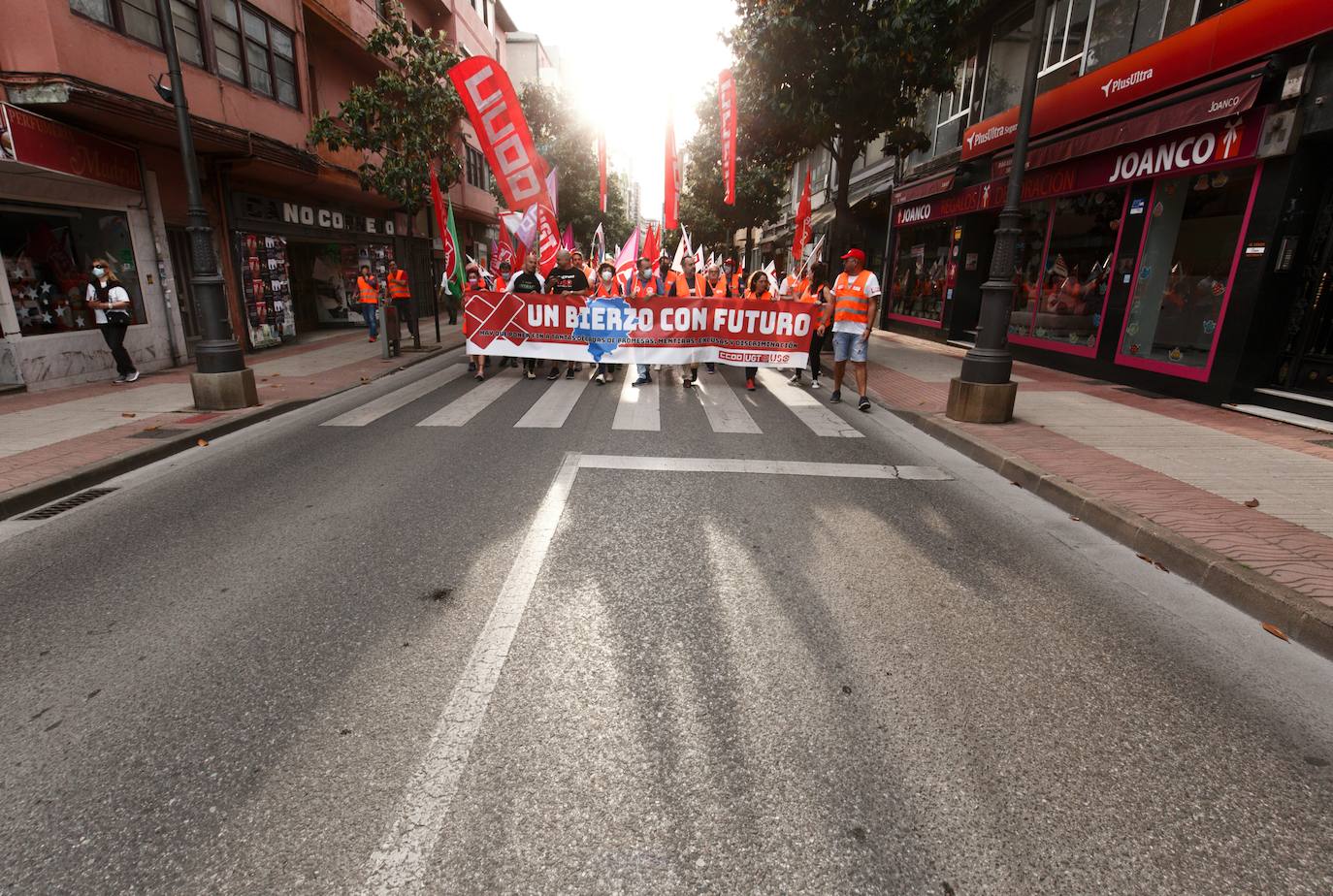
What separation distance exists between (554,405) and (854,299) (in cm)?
427

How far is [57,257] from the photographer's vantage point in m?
10.7

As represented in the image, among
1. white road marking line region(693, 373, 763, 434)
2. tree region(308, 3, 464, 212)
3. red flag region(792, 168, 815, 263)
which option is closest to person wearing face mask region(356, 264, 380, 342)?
tree region(308, 3, 464, 212)

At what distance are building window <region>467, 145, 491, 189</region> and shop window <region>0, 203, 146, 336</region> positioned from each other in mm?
18286

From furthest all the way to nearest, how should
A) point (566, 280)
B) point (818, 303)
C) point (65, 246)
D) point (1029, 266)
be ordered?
point (1029, 266), point (566, 280), point (65, 246), point (818, 303)

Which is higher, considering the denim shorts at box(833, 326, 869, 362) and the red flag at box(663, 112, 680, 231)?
the red flag at box(663, 112, 680, 231)

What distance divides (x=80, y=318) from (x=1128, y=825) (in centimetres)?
1497

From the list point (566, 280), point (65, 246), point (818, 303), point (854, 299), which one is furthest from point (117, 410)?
point (818, 303)

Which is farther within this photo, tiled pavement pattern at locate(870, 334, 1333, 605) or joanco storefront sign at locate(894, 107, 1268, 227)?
joanco storefront sign at locate(894, 107, 1268, 227)

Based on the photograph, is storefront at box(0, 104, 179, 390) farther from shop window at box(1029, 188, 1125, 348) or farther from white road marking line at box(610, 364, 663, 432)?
shop window at box(1029, 188, 1125, 348)

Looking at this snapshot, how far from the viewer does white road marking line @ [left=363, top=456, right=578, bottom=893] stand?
199cm

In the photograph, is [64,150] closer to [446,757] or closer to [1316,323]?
[446,757]

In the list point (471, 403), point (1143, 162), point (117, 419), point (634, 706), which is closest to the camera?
point (634, 706)

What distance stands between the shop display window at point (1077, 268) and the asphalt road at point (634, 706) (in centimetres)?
863

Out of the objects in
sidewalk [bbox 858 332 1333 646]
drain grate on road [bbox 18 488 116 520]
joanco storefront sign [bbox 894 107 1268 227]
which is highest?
joanco storefront sign [bbox 894 107 1268 227]
